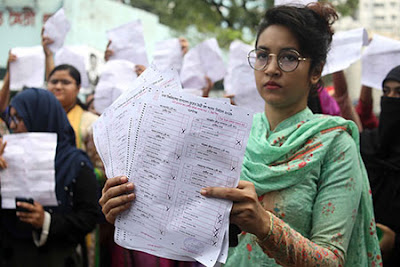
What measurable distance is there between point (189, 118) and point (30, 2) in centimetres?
1061

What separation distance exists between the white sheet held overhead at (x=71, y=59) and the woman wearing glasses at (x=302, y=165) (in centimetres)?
258

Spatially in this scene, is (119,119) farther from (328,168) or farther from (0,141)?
(0,141)

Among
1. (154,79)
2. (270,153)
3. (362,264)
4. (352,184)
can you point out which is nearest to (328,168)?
(352,184)

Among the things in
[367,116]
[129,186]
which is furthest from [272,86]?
[367,116]

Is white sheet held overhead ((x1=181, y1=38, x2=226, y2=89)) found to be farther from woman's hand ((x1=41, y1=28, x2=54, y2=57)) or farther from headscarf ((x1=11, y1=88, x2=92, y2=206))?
headscarf ((x1=11, y1=88, x2=92, y2=206))

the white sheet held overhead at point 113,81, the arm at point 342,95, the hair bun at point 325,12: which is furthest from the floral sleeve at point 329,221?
the white sheet held overhead at point 113,81

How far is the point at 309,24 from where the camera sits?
1464 mm

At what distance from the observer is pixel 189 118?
1.05 meters

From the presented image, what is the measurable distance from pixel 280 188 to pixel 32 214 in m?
1.30

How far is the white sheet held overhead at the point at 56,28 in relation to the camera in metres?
3.53

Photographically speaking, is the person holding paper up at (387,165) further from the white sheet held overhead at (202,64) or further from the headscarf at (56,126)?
the headscarf at (56,126)

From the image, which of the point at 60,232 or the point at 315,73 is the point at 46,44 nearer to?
the point at 60,232

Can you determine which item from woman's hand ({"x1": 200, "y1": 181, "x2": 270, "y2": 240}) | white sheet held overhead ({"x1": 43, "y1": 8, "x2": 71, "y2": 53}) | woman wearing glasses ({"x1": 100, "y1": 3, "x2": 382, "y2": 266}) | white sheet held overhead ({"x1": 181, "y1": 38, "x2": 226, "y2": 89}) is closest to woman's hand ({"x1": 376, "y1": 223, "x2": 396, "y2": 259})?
woman wearing glasses ({"x1": 100, "y1": 3, "x2": 382, "y2": 266})

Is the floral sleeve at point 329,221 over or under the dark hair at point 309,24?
under
